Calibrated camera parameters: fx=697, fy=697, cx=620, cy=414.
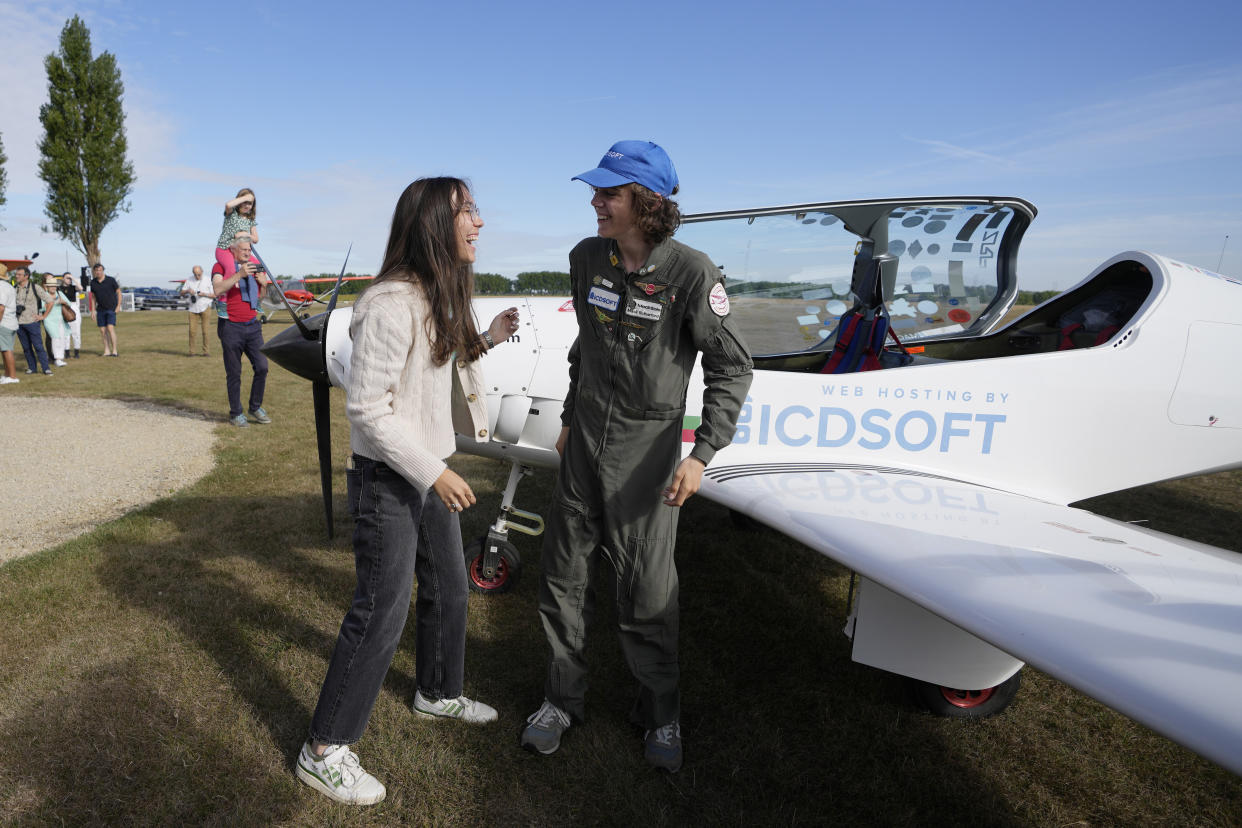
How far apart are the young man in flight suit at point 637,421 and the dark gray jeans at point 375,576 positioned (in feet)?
→ 1.37

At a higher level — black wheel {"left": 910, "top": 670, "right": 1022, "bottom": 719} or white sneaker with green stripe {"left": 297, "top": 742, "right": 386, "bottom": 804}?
white sneaker with green stripe {"left": 297, "top": 742, "right": 386, "bottom": 804}

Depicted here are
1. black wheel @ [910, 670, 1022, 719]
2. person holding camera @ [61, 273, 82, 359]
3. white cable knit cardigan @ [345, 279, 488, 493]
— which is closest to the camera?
white cable knit cardigan @ [345, 279, 488, 493]

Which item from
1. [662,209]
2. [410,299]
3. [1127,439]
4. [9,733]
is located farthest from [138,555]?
[1127,439]

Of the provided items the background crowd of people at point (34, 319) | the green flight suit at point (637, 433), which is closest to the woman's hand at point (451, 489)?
the green flight suit at point (637, 433)

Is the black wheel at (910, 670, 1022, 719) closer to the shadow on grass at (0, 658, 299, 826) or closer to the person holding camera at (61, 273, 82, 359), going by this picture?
the shadow on grass at (0, 658, 299, 826)

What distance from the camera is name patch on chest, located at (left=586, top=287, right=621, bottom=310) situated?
221cm

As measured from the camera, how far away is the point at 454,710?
2.57 meters

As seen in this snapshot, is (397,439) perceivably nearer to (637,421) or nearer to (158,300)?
(637,421)

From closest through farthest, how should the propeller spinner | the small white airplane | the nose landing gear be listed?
the small white airplane, the propeller spinner, the nose landing gear

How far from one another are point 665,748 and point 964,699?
133cm

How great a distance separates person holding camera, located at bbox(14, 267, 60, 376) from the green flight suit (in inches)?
458

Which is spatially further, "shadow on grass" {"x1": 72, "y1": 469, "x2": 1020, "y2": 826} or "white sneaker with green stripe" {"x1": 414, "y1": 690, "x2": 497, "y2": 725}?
"white sneaker with green stripe" {"x1": 414, "y1": 690, "x2": 497, "y2": 725}

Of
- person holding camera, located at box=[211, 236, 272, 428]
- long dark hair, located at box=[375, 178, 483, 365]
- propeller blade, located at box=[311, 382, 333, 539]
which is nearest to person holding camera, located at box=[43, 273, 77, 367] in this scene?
person holding camera, located at box=[211, 236, 272, 428]

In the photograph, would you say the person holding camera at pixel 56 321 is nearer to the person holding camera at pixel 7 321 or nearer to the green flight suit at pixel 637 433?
the person holding camera at pixel 7 321
